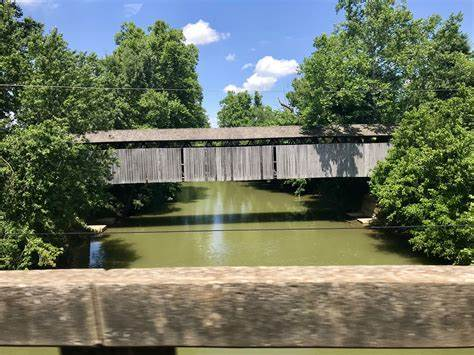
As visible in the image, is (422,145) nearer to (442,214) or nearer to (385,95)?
(442,214)

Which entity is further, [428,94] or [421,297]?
[428,94]

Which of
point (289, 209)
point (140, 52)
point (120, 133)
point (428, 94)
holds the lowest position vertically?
point (289, 209)

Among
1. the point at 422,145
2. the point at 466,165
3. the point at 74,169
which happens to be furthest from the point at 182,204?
the point at 466,165

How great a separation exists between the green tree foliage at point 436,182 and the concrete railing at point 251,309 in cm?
1308

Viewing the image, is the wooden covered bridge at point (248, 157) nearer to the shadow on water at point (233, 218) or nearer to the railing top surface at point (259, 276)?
the shadow on water at point (233, 218)

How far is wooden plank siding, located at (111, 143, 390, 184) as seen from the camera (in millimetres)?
23844

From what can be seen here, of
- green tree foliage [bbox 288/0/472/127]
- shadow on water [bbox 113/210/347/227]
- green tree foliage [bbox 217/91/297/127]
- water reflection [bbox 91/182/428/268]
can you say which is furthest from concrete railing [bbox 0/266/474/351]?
green tree foliage [bbox 217/91/297/127]

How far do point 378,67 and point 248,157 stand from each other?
12025 mm

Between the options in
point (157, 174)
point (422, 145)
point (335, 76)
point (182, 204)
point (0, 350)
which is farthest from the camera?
point (182, 204)

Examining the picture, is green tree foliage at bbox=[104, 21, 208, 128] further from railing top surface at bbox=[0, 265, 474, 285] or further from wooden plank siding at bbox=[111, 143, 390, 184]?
railing top surface at bbox=[0, 265, 474, 285]

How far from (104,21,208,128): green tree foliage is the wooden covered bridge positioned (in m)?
7.63

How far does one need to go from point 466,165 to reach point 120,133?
60.0ft

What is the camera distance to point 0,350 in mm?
10648

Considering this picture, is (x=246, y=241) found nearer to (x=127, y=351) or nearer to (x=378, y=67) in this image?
(x=378, y=67)
